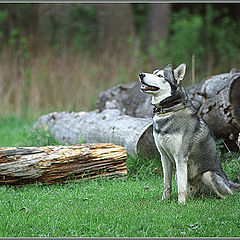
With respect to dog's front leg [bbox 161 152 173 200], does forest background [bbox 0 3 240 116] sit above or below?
above

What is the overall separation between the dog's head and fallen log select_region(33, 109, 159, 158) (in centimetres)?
180

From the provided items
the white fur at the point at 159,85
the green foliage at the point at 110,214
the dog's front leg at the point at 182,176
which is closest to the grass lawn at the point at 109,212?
the green foliage at the point at 110,214

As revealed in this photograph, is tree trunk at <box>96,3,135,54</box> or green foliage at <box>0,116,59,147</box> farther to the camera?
tree trunk at <box>96,3,135,54</box>

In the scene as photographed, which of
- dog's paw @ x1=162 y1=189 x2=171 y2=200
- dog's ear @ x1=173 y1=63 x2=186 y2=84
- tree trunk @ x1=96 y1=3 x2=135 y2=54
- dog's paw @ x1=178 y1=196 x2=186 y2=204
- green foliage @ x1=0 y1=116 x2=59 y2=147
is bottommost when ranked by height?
green foliage @ x1=0 y1=116 x2=59 y2=147

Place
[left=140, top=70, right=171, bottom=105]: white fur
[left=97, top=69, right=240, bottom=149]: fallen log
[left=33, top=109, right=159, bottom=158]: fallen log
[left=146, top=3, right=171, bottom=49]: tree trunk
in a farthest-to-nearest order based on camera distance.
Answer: [left=146, top=3, right=171, bottom=49]: tree trunk, [left=97, top=69, right=240, bottom=149]: fallen log, [left=33, top=109, right=159, bottom=158]: fallen log, [left=140, top=70, right=171, bottom=105]: white fur

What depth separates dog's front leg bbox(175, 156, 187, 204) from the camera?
4379mm

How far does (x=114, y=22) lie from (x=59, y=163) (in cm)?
981

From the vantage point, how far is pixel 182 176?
4.39m

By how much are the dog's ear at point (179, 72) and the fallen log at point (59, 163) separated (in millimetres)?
1723

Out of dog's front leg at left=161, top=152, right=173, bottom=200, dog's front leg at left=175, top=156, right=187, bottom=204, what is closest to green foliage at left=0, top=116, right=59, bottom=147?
dog's front leg at left=161, top=152, right=173, bottom=200

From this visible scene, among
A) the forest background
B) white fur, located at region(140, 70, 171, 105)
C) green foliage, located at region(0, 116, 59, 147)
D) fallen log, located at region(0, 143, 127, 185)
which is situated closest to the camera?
white fur, located at region(140, 70, 171, 105)

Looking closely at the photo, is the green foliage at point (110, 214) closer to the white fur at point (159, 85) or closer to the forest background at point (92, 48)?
the white fur at point (159, 85)

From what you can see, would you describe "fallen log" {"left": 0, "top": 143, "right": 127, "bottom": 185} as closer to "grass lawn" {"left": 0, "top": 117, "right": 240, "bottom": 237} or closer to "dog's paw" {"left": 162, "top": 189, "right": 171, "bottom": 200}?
"grass lawn" {"left": 0, "top": 117, "right": 240, "bottom": 237}

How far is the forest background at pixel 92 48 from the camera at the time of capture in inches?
450
